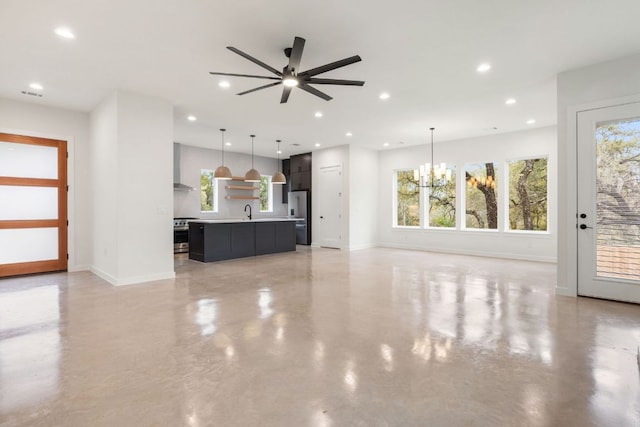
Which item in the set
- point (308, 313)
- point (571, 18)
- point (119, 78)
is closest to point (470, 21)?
point (571, 18)

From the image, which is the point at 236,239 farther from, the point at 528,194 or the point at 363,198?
the point at 528,194

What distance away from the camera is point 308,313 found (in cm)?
361

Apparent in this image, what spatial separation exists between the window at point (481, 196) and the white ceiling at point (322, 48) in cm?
228

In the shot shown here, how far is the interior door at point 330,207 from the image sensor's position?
943 centimetres

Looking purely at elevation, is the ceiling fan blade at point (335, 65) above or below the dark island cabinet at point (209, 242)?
above

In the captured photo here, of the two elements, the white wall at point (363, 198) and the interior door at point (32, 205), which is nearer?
the interior door at point (32, 205)

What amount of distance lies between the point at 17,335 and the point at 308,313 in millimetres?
2802

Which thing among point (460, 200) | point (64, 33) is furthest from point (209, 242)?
point (460, 200)

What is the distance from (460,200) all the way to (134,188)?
7569mm

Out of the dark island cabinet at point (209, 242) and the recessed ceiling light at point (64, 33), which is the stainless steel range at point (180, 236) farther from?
the recessed ceiling light at point (64, 33)

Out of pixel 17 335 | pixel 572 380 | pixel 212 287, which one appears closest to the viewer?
pixel 572 380

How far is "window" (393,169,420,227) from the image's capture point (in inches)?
373

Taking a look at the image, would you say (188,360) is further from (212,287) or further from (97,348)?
(212,287)

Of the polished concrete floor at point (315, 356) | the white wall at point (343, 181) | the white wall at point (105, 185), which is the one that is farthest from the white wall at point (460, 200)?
the white wall at point (105, 185)
